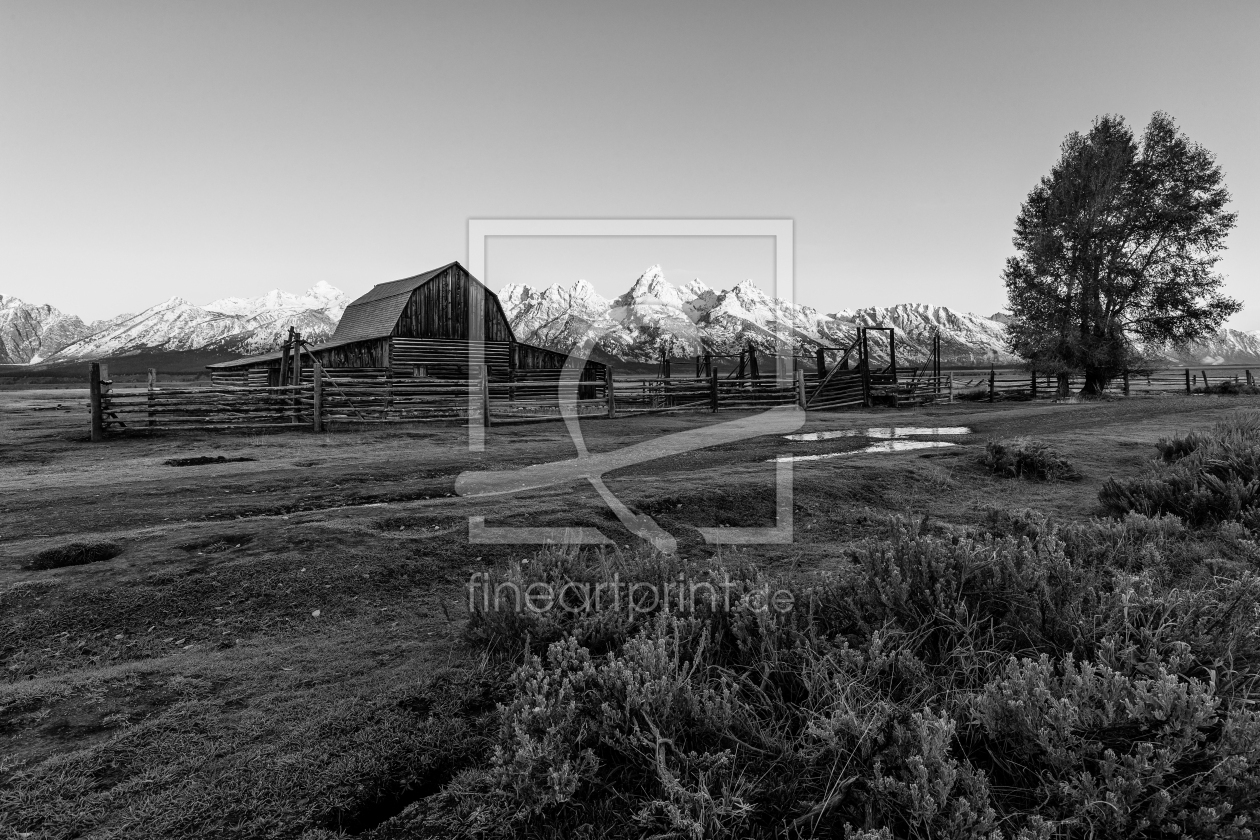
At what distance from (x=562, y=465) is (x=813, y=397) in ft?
55.3

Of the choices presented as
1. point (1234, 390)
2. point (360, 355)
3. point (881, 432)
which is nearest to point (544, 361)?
point (360, 355)

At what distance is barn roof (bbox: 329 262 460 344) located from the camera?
2908 cm

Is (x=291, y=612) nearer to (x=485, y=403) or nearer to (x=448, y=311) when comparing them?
(x=485, y=403)

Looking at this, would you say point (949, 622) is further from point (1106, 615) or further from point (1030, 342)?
A: point (1030, 342)

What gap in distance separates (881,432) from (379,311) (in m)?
25.4

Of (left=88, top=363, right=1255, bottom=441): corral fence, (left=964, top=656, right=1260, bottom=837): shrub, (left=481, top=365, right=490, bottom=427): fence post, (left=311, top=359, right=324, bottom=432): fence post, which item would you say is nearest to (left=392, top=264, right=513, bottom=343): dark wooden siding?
(left=88, top=363, right=1255, bottom=441): corral fence

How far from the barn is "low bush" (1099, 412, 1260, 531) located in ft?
85.7

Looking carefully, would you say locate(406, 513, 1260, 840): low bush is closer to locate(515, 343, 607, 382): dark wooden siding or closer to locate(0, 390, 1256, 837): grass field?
locate(0, 390, 1256, 837): grass field

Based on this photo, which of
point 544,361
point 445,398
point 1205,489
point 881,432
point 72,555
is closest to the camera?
point 72,555

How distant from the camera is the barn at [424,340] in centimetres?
2847

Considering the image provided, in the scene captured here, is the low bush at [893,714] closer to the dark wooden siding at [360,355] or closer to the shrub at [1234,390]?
the dark wooden siding at [360,355]

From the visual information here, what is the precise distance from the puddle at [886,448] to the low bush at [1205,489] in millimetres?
4246

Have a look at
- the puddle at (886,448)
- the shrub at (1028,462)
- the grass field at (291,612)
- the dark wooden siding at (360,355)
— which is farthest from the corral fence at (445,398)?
the shrub at (1028,462)

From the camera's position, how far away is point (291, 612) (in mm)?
3775
